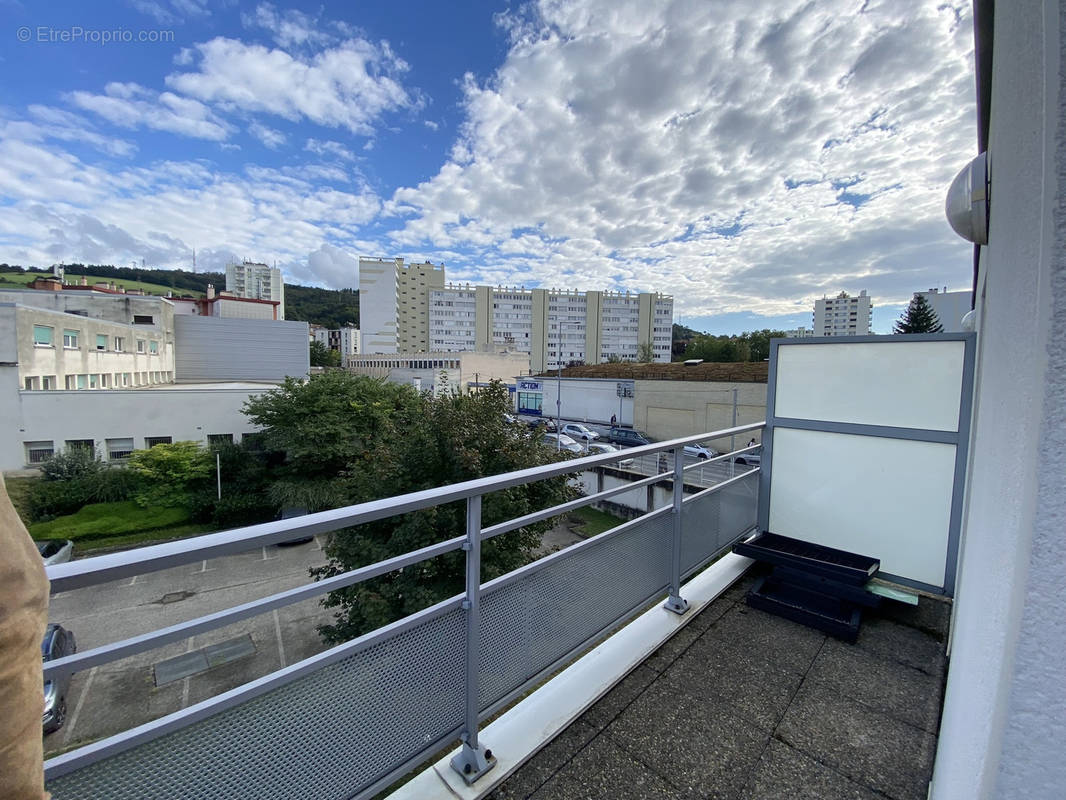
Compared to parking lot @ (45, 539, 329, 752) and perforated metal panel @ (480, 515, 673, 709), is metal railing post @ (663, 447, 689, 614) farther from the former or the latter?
parking lot @ (45, 539, 329, 752)

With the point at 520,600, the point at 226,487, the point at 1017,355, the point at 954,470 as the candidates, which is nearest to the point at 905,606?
the point at 954,470

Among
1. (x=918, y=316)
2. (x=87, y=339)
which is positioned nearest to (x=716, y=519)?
(x=87, y=339)

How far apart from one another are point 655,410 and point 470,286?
46.5 meters

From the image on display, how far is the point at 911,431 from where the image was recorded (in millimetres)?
2879

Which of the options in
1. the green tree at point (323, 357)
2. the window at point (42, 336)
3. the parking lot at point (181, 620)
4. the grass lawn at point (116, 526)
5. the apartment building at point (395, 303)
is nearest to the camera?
the parking lot at point (181, 620)

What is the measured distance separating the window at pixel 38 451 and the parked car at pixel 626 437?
2655cm

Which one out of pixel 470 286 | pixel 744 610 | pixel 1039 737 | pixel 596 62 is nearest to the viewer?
pixel 1039 737

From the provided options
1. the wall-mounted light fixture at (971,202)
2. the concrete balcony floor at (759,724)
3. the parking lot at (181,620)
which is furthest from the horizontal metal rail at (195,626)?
the parking lot at (181,620)

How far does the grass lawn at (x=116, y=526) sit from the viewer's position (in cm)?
1653

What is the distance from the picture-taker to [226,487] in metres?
20.6

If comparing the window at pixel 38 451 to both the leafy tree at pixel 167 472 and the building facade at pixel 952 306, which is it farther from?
the building facade at pixel 952 306

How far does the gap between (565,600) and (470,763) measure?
65 cm

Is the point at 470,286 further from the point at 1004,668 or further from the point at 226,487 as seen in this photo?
the point at 1004,668

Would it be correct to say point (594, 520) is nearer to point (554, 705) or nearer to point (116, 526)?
point (554, 705)
